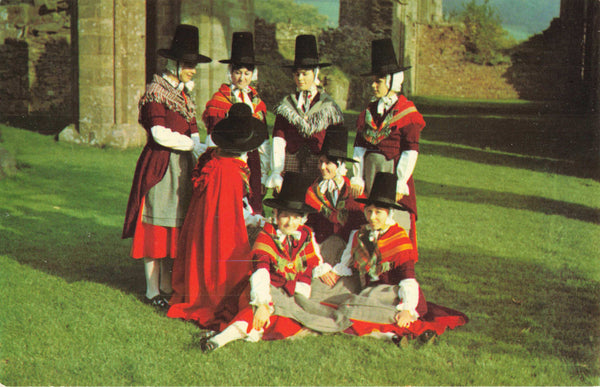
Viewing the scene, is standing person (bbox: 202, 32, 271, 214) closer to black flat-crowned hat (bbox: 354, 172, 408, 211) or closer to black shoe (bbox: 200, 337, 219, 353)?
black flat-crowned hat (bbox: 354, 172, 408, 211)

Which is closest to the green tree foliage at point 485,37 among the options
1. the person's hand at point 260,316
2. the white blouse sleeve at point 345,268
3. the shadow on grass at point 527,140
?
the shadow on grass at point 527,140

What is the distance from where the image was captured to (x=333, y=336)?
4.25 meters

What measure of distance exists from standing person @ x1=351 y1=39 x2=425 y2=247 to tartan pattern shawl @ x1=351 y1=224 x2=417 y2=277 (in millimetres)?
311

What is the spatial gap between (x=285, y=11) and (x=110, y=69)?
3565 cm

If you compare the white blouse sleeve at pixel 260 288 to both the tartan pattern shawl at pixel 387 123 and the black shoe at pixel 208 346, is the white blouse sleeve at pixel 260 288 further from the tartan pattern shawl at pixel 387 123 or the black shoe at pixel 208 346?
the tartan pattern shawl at pixel 387 123

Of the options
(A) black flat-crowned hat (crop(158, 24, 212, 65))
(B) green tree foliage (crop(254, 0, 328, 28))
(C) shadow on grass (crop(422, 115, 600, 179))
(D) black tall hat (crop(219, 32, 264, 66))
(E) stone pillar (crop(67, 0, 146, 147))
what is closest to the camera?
(A) black flat-crowned hat (crop(158, 24, 212, 65))

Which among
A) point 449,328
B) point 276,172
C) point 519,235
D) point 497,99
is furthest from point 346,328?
point 497,99

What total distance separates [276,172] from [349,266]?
960 millimetres

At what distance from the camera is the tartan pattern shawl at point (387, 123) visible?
466 centimetres

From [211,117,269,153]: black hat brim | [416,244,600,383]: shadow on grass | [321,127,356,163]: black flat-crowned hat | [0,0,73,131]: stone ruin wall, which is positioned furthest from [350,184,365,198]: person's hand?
[0,0,73,131]: stone ruin wall

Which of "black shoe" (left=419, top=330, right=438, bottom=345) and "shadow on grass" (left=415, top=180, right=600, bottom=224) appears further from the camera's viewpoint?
"shadow on grass" (left=415, top=180, right=600, bottom=224)

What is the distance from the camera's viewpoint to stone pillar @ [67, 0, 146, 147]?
12727 millimetres

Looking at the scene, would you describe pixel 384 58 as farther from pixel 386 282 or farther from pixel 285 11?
pixel 285 11

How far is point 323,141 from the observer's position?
15.9ft
